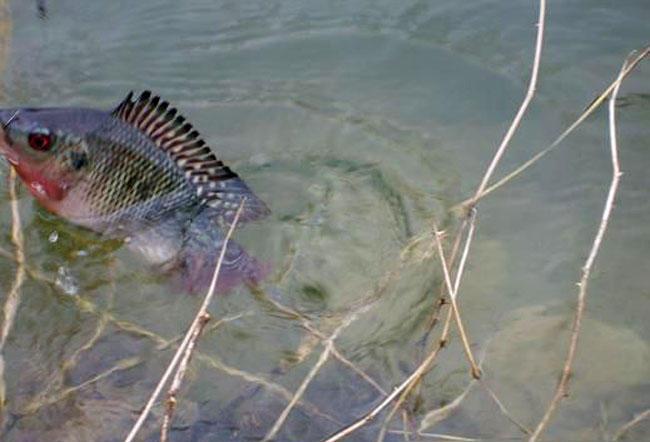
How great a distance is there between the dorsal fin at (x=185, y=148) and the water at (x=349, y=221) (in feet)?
1.13

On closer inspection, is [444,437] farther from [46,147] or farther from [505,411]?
[46,147]

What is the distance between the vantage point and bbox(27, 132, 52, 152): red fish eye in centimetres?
377

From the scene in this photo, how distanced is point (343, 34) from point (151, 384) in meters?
2.32

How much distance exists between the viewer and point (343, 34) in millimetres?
5449

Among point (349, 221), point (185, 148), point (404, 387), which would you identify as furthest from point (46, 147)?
point (404, 387)

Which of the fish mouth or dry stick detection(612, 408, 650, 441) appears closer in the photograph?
dry stick detection(612, 408, 650, 441)

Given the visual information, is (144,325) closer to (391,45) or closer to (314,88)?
(314,88)

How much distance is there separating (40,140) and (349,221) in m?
1.34

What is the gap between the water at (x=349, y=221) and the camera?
12.3 ft

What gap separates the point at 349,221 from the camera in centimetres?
455

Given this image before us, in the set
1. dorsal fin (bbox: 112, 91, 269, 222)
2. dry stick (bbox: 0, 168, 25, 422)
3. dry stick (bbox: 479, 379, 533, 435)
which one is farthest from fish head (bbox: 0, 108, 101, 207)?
dry stick (bbox: 479, 379, 533, 435)

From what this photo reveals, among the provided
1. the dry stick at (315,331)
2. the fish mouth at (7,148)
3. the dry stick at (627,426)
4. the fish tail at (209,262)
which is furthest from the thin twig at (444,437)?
the fish mouth at (7,148)

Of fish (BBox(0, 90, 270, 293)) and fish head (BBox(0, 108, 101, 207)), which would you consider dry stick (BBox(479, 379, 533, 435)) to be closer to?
fish (BBox(0, 90, 270, 293))

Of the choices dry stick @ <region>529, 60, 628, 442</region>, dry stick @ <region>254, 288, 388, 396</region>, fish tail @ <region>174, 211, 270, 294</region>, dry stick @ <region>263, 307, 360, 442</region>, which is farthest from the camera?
fish tail @ <region>174, 211, 270, 294</region>
